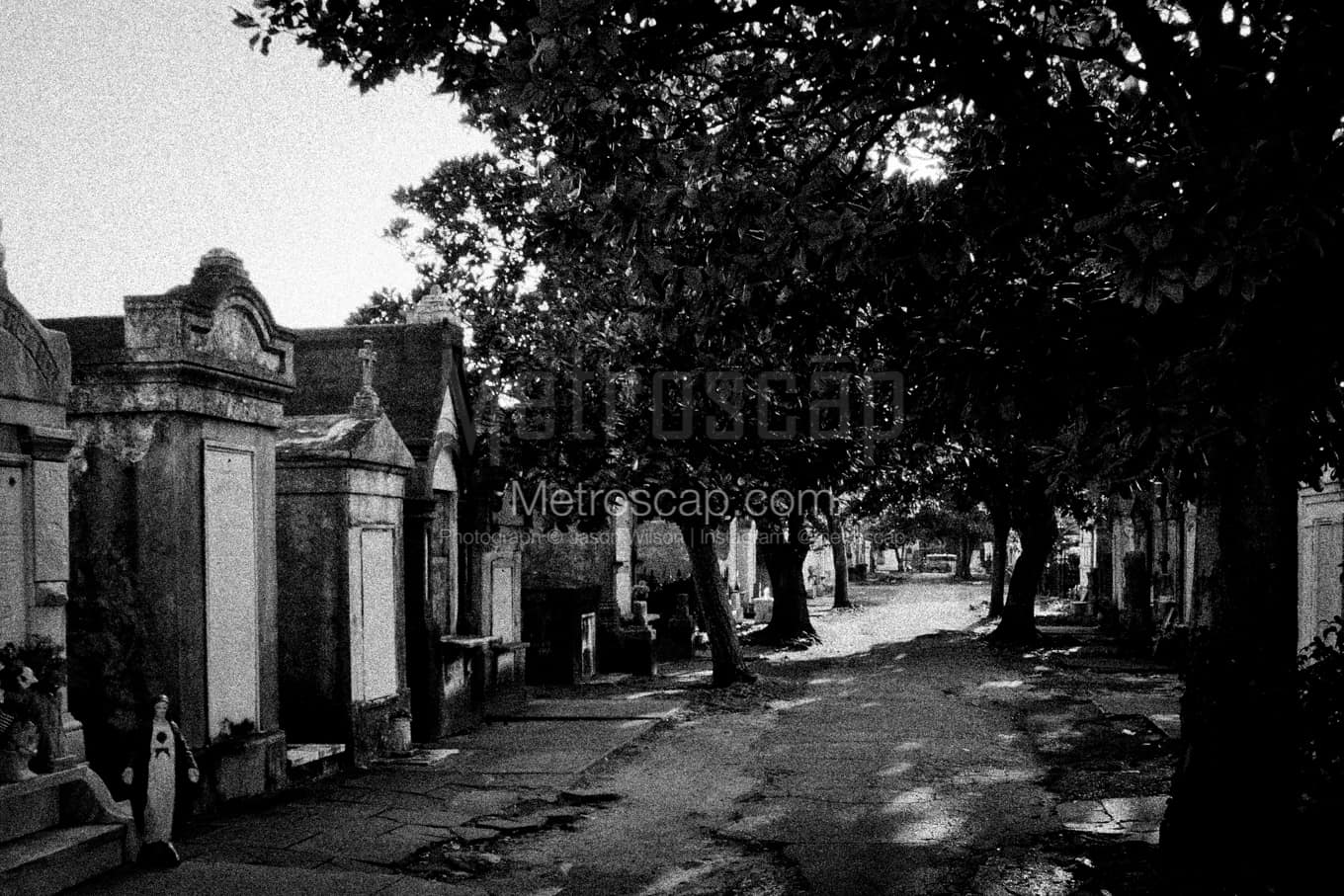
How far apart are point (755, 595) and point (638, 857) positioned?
30388 mm

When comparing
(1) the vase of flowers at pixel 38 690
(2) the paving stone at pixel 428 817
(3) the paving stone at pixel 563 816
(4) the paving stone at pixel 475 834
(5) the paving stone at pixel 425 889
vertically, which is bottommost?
(3) the paving stone at pixel 563 816

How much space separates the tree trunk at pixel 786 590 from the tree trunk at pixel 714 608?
7352 millimetres

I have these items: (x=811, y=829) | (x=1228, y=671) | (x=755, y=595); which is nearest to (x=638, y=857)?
(x=811, y=829)

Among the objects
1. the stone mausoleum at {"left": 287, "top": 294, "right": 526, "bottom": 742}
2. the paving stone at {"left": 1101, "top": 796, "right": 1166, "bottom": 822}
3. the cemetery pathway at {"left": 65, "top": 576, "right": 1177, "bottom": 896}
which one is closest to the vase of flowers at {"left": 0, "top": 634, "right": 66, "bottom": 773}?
the cemetery pathway at {"left": 65, "top": 576, "right": 1177, "bottom": 896}

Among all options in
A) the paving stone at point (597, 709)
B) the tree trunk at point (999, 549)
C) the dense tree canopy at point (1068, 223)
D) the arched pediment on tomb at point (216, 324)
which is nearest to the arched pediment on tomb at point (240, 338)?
the arched pediment on tomb at point (216, 324)

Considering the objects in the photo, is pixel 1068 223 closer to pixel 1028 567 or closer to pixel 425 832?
pixel 425 832

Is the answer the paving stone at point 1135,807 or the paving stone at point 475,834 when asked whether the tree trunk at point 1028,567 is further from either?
the paving stone at point 475,834

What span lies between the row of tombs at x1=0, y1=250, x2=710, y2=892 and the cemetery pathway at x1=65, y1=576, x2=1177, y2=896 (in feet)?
2.45

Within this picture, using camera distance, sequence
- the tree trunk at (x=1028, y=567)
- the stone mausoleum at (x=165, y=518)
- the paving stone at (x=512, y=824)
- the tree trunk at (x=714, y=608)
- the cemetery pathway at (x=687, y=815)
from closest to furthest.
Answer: the cemetery pathway at (x=687, y=815)
the stone mausoleum at (x=165, y=518)
the paving stone at (x=512, y=824)
the tree trunk at (x=714, y=608)
the tree trunk at (x=1028, y=567)

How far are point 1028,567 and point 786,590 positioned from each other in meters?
5.35

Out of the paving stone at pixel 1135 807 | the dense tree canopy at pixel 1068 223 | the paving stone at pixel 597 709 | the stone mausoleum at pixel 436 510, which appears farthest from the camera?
the paving stone at pixel 597 709

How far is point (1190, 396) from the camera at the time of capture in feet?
18.5

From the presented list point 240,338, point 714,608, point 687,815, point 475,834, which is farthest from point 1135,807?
point 714,608

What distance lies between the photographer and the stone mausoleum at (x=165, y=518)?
9000mm
